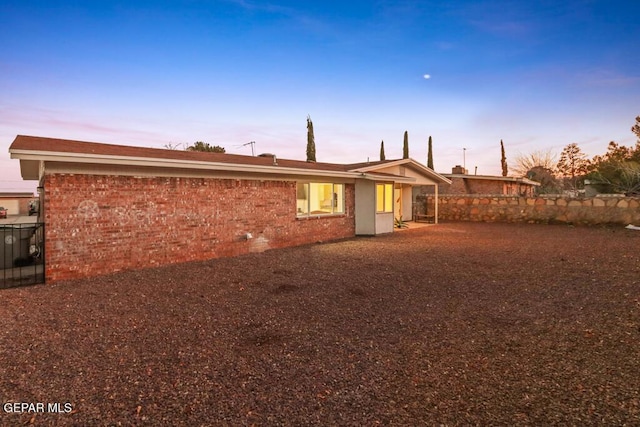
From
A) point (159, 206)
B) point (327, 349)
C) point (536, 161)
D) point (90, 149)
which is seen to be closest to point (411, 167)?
point (159, 206)

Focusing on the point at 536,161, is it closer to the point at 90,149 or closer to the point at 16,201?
the point at 90,149

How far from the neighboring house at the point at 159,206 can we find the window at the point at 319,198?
4 cm

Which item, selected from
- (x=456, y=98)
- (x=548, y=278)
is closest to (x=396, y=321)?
(x=548, y=278)

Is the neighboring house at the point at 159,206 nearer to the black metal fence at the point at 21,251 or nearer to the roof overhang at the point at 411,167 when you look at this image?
the black metal fence at the point at 21,251

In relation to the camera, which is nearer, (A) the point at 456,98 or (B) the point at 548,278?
(B) the point at 548,278

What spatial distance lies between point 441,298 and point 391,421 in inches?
135

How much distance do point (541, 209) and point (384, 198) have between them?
946cm

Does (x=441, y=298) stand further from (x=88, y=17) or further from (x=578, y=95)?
(x=578, y=95)

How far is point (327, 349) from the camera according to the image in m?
3.49

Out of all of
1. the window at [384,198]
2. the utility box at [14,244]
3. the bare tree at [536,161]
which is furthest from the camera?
the bare tree at [536,161]

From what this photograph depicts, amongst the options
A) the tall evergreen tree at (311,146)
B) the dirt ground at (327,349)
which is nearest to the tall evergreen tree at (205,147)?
the tall evergreen tree at (311,146)

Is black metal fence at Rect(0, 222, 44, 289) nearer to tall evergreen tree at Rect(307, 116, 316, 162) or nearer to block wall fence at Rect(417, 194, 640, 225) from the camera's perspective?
block wall fence at Rect(417, 194, 640, 225)

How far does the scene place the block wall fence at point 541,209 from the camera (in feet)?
48.3

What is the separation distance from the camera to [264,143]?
27.0 metres
